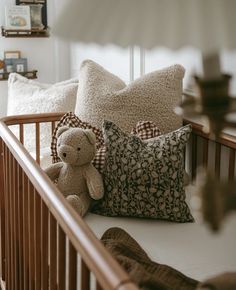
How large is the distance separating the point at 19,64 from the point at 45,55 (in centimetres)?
24

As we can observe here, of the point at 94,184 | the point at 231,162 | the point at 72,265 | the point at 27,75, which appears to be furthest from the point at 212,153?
the point at 27,75

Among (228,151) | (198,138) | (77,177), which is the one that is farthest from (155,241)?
(198,138)

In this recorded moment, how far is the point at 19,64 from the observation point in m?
3.62

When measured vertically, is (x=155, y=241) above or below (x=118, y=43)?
below

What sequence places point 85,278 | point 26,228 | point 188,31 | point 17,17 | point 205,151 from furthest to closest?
point 17,17 < point 205,151 < point 26,228 < point 85,278 < point 188,31

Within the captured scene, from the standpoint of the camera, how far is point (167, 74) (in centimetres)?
212

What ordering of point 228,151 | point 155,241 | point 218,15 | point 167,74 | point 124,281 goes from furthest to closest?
point 167,74
point 228,151
point 155,241
point 124,281
point 218,15

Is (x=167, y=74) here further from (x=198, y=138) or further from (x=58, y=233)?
(x=58, y=233)

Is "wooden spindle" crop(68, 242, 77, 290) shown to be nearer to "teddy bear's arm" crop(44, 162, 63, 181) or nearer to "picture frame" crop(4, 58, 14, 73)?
"teddy bear's arm" crop(44, 162, 63, 181)

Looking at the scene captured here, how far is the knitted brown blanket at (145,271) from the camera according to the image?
40.1 inches

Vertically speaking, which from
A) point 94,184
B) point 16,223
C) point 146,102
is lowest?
point 16,223

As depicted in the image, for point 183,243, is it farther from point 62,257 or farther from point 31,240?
Answer: point 62,257

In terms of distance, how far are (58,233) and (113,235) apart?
0.46 m

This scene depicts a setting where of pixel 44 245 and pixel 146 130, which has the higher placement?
A: pixel 146 130
